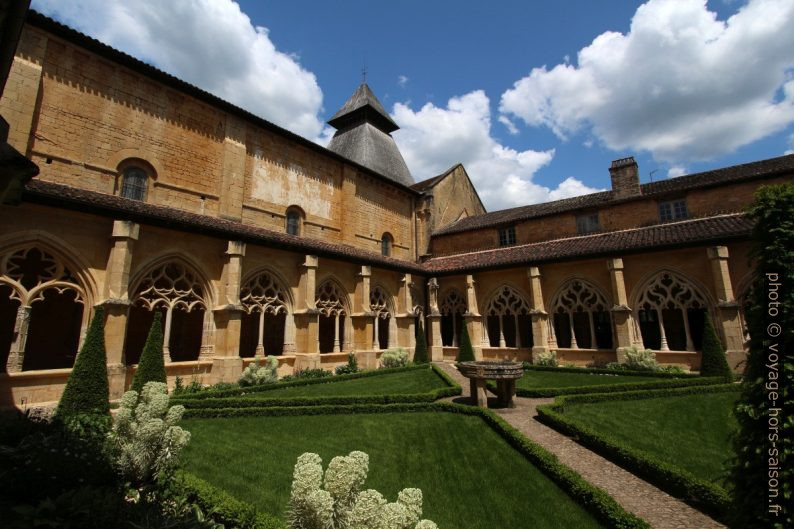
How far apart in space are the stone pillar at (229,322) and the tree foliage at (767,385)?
12.3m

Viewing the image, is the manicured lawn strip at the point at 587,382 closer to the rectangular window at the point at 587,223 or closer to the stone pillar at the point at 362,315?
the stone pillar at the point at 362,315

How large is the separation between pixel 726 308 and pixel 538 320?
6632 mm

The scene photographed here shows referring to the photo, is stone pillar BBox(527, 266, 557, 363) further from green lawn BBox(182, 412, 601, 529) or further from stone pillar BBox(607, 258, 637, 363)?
green lawn BBox(182, 412, 601, 529)

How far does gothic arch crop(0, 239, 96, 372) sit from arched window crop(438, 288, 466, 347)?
15.6 meters

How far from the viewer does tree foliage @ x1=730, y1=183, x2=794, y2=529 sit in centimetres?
305

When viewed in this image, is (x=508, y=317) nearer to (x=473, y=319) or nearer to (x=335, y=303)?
(x=473, y=319)

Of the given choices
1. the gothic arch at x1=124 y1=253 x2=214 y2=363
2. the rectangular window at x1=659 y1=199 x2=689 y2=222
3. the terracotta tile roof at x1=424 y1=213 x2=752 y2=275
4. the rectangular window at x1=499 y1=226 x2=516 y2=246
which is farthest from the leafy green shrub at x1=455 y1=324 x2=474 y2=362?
the rectangular window at x1=659 y1=199 x2=689 y2=222

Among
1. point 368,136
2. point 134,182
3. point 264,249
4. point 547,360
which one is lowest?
point 547,360

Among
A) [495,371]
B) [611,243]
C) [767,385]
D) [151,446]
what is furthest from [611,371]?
[151,446]

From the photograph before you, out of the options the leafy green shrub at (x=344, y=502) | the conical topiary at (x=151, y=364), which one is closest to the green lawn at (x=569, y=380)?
the leafy green shrub at (x=344, y=502)

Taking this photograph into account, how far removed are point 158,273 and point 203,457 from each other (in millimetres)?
7884

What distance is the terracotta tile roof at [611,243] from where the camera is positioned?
45.8 feet

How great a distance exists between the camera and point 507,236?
2211 cm

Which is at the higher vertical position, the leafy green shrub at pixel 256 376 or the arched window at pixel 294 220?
the arched window at pixel 294 220
